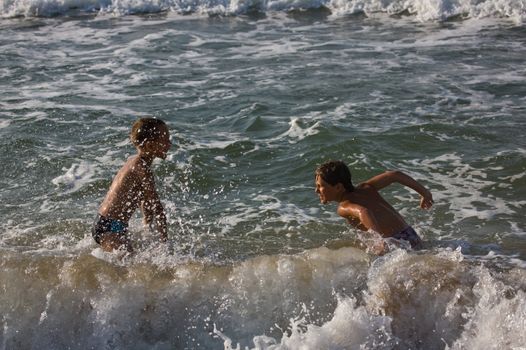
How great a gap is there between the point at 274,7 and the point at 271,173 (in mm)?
10778

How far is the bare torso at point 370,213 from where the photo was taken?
6.66 metres

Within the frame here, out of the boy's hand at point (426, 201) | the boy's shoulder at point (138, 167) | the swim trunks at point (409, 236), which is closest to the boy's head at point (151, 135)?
the boy's shoulder at point (138, 167)

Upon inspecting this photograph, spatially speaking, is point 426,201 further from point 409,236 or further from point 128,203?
point 128,203

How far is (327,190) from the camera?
6703mm

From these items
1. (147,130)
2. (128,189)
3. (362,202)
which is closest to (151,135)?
(147,130)

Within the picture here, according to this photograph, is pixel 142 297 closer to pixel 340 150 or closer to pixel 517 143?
pixel 340 150

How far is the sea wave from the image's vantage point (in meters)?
17.1

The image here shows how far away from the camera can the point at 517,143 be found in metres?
9.88

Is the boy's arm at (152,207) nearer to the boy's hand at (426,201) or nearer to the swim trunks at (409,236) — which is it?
the swim trunks at (409,236)

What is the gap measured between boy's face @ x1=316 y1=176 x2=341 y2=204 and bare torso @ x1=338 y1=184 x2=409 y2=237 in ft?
0.33

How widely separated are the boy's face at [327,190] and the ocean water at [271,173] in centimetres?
46

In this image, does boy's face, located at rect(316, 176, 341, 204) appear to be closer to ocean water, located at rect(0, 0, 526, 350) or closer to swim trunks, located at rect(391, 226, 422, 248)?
ocean water, located at rect(0, 0, 526, 350)

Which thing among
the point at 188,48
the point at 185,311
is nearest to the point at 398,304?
the point at 185,311

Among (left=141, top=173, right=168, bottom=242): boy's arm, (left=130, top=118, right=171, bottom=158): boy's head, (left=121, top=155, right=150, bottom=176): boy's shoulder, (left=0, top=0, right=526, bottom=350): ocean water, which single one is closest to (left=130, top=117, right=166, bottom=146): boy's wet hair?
(left=130, top=118, right=171, bottom=158): boy's head
